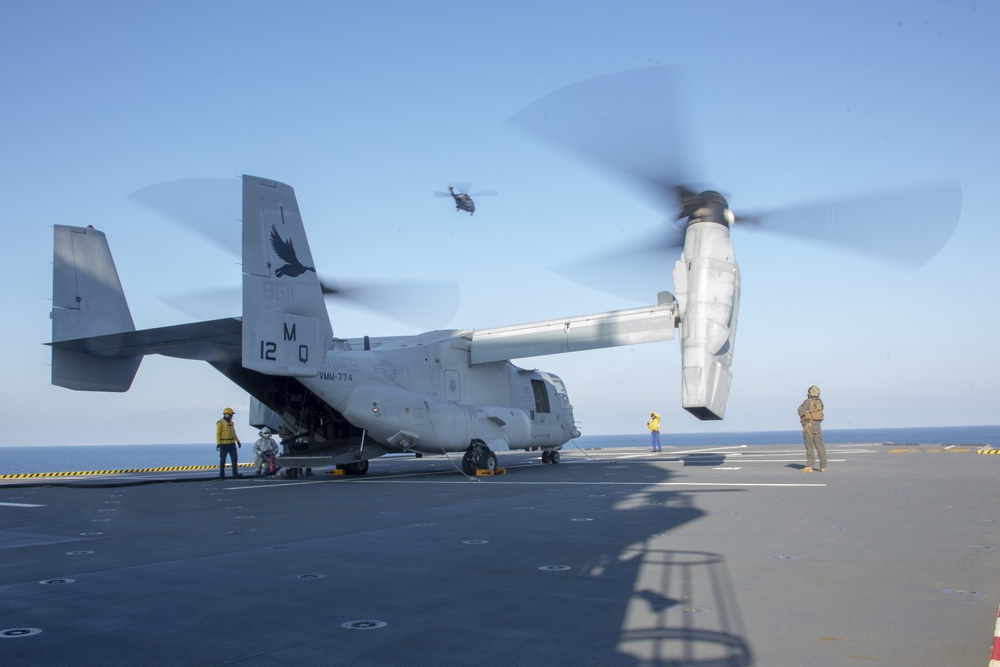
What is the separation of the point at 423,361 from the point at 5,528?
11635 mm

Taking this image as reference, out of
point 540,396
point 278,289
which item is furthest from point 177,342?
point 540,396

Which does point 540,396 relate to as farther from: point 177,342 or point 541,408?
point 177,342

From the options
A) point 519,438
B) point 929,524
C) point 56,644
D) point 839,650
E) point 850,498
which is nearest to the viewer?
point 839,650

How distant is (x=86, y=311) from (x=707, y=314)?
42.9 ft

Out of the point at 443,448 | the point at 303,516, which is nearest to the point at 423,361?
the point at 443,448

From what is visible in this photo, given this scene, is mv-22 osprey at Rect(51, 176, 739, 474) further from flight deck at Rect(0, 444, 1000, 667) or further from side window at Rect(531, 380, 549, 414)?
flight deck at Rect(0, 444, 1000, 667)

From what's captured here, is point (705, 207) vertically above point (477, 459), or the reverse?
point (705, 207)

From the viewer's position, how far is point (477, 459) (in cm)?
2067

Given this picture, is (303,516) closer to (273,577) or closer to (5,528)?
(5,528)

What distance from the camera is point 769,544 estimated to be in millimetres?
7676

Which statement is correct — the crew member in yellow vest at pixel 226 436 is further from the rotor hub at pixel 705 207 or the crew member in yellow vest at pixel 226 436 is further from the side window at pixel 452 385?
the rotor hub at pixel 705 207

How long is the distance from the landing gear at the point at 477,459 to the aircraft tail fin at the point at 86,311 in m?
8.51

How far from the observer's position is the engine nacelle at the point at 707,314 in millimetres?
15078

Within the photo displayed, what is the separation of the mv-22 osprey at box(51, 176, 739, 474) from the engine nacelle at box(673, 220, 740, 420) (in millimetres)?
26
